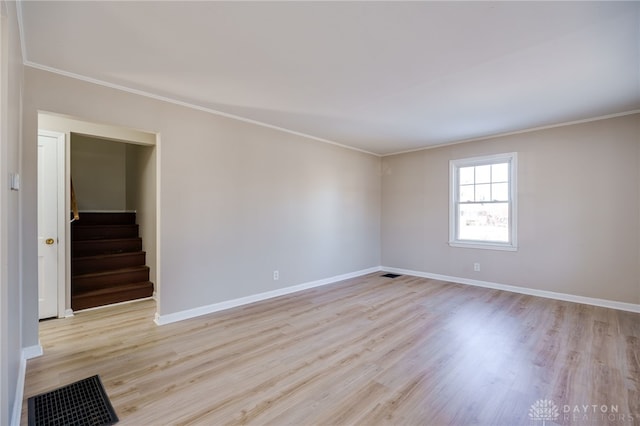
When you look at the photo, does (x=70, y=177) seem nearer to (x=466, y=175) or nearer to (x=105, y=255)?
(x=105, y=255)

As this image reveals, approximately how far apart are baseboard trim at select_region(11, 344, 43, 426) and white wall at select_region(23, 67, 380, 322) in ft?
1.32

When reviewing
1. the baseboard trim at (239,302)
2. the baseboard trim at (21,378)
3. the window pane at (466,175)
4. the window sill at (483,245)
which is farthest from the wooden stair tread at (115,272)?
the window pane at (466,175)

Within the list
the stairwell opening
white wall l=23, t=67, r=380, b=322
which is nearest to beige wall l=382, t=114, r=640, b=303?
white wall l=23, t=67, r=380, b=322

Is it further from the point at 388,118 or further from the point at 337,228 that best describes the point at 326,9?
the point at 337,228

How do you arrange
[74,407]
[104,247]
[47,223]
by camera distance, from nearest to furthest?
[74,407] → [47,223] → [104,247]

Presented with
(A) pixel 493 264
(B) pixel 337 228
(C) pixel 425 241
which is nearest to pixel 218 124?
(B) pixel 337 228

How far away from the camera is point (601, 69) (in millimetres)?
2645

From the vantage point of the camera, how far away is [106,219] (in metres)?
5.25

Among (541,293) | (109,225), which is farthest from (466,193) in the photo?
(109,225)

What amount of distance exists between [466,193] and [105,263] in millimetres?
6034

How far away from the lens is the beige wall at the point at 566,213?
12.4 feet

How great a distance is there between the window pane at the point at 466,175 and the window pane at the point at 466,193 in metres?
0.08

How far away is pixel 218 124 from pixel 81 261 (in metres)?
2.84

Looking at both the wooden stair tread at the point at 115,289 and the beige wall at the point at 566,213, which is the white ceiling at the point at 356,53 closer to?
the beige wall at the point at 566,213
